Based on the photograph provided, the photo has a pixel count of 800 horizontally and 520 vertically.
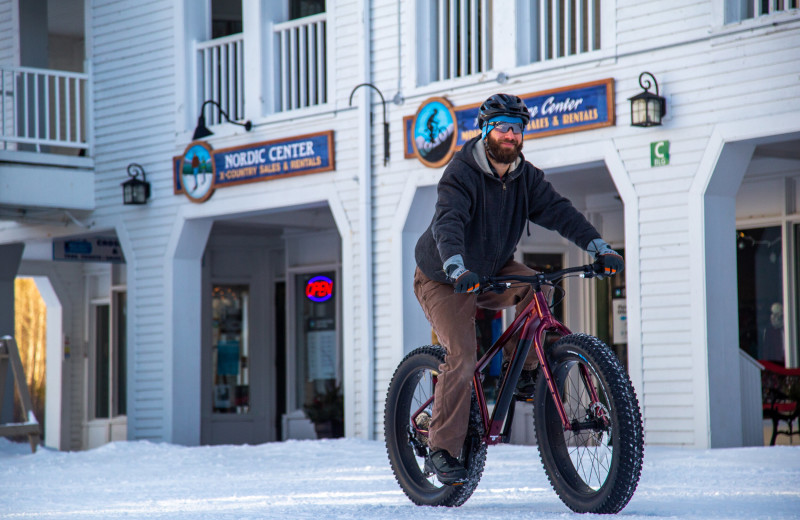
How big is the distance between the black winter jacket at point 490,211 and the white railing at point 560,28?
5.34 meters

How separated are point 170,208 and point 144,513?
27.8 feet

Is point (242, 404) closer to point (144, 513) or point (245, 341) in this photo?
point (245, 341)

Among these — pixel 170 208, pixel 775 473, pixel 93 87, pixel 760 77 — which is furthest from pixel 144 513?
pixel 93 87

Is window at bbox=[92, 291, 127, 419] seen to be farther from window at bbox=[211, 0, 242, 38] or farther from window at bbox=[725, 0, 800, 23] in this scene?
window at bbox=[725, 0, 800, 23]

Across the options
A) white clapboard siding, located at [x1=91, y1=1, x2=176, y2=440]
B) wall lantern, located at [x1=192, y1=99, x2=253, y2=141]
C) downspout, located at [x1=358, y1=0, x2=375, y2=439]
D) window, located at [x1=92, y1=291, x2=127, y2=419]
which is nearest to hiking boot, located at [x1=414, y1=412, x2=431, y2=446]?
downspout, located at [x1=358, y1=0, x2=375, y2=439]

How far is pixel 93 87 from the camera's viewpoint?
14.3 metres

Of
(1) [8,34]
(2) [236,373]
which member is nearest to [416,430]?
(1) [8,34]

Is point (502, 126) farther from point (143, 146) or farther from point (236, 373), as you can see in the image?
point (236, 373)

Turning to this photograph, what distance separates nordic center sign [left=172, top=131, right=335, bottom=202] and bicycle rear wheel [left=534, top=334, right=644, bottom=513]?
767 centimetres

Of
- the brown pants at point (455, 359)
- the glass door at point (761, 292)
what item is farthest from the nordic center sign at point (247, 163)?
the brown pants at point (455, 359)

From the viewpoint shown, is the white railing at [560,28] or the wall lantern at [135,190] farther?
the wall lantern at [135,190]

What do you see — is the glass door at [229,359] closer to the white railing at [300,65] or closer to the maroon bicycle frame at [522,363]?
the white railing at [300,65]

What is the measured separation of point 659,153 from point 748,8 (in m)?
1.31

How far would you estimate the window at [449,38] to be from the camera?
36.1 feet
